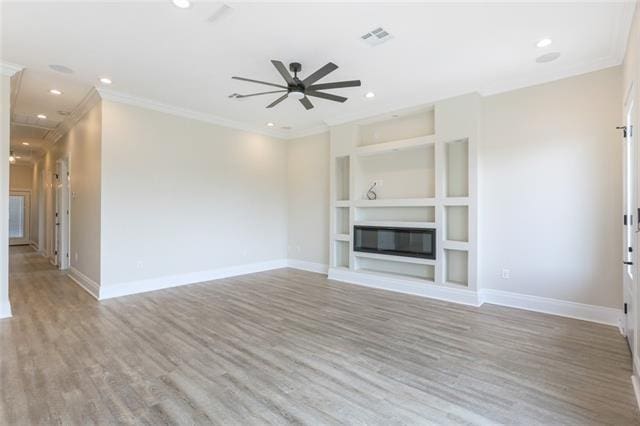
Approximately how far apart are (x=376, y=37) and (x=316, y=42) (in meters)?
0.63

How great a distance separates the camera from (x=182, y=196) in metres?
5.66

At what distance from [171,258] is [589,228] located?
6.16 meters

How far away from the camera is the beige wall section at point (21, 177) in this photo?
11.2 metres

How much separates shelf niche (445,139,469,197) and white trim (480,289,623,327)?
153cm

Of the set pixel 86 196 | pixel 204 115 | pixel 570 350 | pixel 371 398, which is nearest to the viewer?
pixel 371 398

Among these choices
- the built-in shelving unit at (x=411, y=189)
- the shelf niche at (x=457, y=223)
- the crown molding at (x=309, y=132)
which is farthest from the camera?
the crown molding at (x=309, y=132)

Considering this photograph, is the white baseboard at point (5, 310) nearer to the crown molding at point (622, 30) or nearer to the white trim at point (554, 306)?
the white trim at point (554, 306)

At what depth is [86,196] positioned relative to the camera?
5.36 m

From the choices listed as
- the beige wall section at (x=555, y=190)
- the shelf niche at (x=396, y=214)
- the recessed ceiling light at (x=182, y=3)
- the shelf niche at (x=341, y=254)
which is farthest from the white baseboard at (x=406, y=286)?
the recessed ceiling light at (x=182, y=3)

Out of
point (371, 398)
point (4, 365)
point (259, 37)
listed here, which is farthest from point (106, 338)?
point (259, 37)

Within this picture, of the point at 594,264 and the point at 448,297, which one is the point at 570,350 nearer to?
the point at 594,264

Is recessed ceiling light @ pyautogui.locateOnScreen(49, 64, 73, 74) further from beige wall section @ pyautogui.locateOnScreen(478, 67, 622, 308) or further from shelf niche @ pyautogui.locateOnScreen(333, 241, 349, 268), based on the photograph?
beige wall section @ pyautogui.locateOnScreen(478, 67, 622, 308)

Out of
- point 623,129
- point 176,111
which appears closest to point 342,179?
point 176,111

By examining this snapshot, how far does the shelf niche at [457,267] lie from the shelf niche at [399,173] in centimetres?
101
